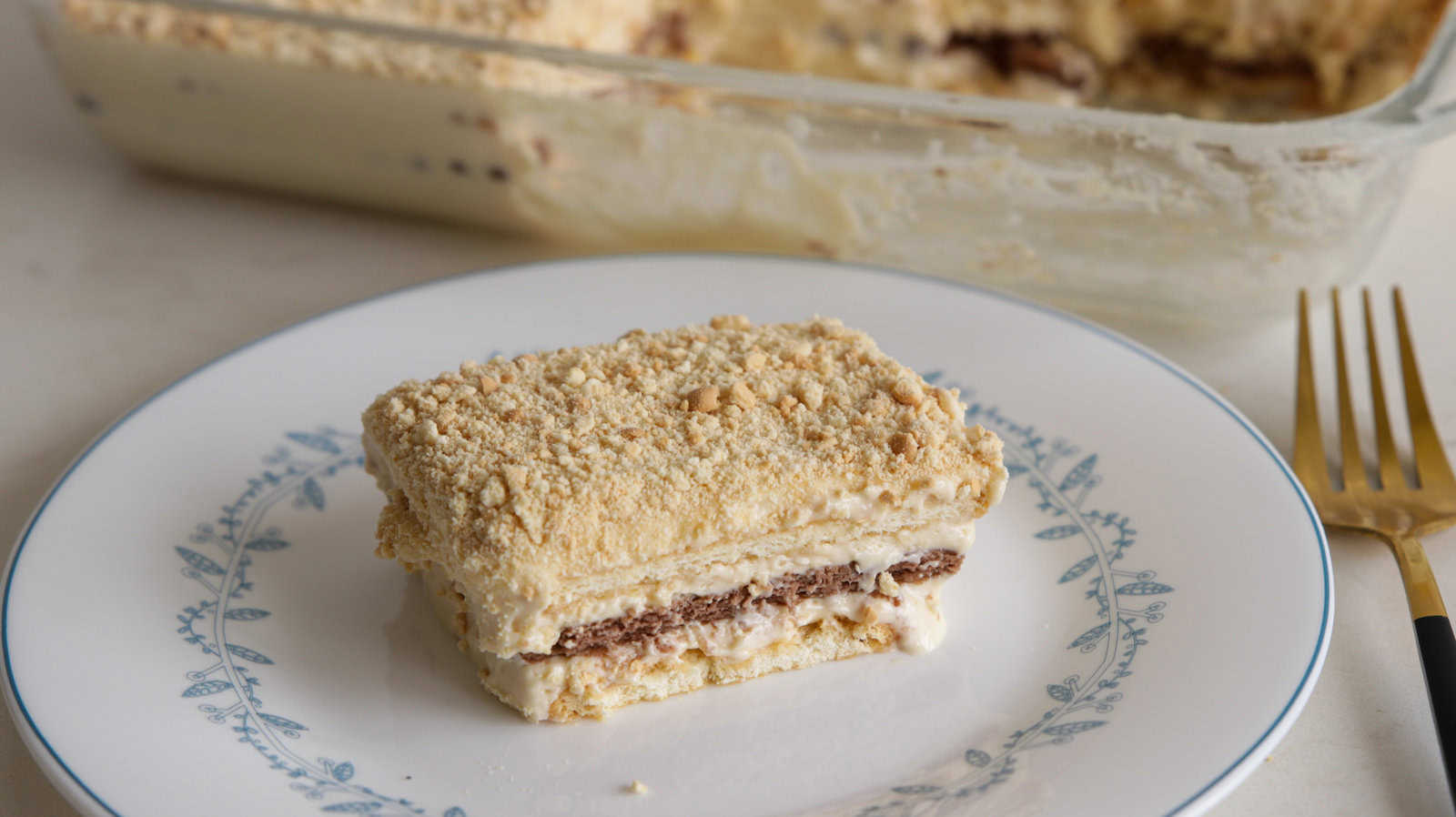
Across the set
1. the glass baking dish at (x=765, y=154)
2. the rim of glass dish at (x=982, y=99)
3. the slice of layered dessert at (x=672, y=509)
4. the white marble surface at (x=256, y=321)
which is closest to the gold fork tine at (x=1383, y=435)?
the white marble surface at (x=256, y=321)

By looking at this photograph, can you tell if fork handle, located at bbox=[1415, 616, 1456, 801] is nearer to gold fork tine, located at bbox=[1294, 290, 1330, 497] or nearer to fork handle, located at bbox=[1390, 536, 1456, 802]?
fork handle, located at bbox=[1390, 536, 1456, 802]

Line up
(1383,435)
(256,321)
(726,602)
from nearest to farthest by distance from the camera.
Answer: (726,602), (1383,435), (256,321)

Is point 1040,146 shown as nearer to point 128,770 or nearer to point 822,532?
point 822,532

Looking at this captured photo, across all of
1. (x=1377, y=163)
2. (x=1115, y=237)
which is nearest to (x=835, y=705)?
(x=1115, y=237)

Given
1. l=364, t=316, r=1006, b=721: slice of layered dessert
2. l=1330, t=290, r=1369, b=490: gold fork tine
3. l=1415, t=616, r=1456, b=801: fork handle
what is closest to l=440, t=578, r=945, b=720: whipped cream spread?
l=364, t=316, r=1006, b=721: slice of layered dessert

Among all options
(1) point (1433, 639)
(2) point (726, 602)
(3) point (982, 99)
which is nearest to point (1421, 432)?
(1) point (1433, 639)

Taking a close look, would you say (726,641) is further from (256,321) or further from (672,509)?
(256,321)

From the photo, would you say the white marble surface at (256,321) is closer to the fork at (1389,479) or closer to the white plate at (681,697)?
the fork at (1389,479)
